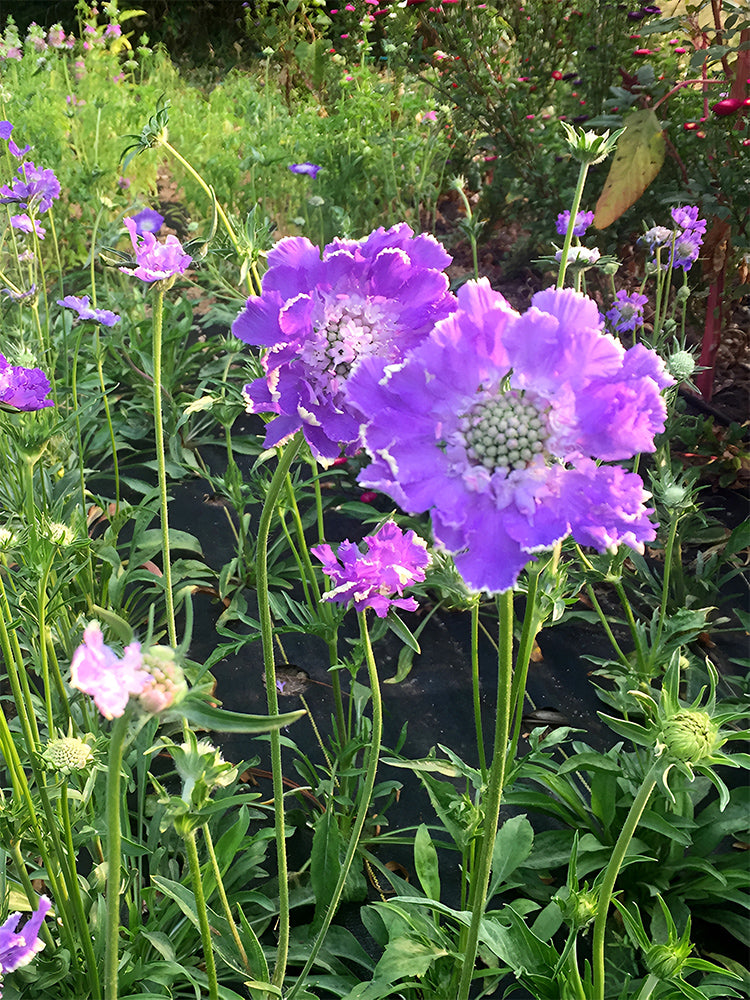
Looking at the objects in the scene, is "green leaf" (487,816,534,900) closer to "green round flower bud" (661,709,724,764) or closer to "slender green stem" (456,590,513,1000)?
"slender green stem" (456,590,513,1000)

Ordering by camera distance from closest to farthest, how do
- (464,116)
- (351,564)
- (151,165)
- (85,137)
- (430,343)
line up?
(430,343) → (351,564) → (464,116) → (85,137) → (151,165)

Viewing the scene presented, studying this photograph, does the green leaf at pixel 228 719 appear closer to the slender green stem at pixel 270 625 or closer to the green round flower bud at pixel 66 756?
the slender green stem at pixel 270 625

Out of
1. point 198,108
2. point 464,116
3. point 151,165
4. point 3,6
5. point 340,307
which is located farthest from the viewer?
point 3,6

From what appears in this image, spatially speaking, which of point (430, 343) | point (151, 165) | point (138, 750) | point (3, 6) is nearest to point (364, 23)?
point (151, 165)

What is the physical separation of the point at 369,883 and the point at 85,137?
13.8 ft

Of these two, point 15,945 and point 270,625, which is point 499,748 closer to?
point 270,625

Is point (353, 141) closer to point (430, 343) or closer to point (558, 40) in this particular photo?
point (558, 40)

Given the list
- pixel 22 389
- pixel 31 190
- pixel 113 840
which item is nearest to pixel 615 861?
pixel 113 840

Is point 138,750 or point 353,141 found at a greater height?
point 353,141

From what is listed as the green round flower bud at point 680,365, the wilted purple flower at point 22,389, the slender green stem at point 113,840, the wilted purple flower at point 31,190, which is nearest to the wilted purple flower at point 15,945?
the slender green stem at point 113,840

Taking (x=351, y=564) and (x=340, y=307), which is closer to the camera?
(x=340, y=307)

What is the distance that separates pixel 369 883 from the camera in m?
1.55

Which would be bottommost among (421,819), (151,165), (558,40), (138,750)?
(421,819)

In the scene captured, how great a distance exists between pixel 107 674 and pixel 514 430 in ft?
1.14
